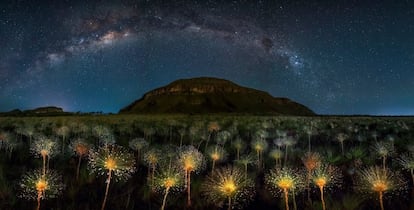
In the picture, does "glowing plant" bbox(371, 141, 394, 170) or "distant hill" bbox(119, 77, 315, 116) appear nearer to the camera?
"glowing plant" bbox(371, 141, 394, 170)

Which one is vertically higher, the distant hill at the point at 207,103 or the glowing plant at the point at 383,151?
the distant hill at the point at 207,103

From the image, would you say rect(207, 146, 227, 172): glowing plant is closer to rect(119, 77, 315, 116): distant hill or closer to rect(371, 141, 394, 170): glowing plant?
rect(371, 141, 394, 170): glowing plant

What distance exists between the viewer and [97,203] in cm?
766

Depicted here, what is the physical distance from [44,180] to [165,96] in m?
184

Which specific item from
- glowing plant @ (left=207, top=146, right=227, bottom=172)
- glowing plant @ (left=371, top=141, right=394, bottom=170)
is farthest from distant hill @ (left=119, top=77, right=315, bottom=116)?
glowing plant @ (left=207, top=146, right=227, bottom=172)

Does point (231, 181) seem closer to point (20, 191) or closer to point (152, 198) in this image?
point (152, 198)

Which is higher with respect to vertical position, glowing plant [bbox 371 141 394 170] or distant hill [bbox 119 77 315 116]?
distant hill [bbox 119 77 315 116]

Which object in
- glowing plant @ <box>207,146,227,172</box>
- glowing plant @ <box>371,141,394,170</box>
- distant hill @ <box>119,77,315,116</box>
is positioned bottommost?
glowing plant @ <box>207,146,227,172</box>

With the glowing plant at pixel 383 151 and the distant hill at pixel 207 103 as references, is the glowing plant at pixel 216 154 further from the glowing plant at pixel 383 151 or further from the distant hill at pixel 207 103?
the distant hill at pixel 207 103

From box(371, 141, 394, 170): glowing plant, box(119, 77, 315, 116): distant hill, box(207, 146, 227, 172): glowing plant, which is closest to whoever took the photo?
box(207, 146, 227, 172): glowing plant

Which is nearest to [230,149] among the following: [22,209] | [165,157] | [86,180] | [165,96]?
[165,157]

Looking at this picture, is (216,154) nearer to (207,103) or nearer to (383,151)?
(383,151)

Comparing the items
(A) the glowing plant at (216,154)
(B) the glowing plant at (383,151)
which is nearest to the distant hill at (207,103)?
(B) the glowing plant at (383,151)

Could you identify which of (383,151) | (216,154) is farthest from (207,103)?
(216,154)
